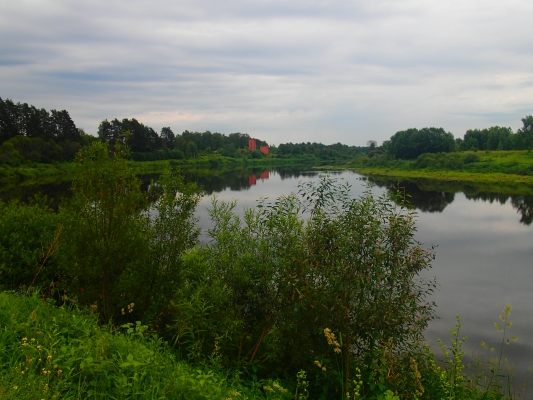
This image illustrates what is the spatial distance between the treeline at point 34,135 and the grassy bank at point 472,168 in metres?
62.6

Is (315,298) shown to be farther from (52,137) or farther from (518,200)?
(52,137)

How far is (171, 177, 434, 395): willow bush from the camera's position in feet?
23.2

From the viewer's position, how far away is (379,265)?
7.29 metres

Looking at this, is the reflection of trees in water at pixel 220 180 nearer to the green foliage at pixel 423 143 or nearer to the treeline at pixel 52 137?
the treeline at pixel 52 137

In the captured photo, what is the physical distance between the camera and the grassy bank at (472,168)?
64.9 metres

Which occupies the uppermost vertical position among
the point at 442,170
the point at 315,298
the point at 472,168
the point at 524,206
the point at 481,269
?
the point at 472,168

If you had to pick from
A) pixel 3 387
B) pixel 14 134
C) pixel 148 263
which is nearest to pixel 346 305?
pixel 148 263

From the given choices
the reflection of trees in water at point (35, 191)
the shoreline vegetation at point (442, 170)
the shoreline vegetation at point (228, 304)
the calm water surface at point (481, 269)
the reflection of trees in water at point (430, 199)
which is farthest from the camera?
the shoreline vegetation at point (442, 170)

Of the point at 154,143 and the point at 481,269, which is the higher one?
the point at 154,143

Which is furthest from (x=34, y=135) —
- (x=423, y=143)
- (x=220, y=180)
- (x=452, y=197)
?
(x=423, y=143)

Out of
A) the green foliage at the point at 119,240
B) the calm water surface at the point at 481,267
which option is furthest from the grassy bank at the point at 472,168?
the green foliage at the point at 119,240

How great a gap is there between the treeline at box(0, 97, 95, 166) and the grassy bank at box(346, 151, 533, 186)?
6264 centimetres

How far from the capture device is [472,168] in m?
75.3

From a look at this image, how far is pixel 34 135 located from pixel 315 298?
7597 centimetres
